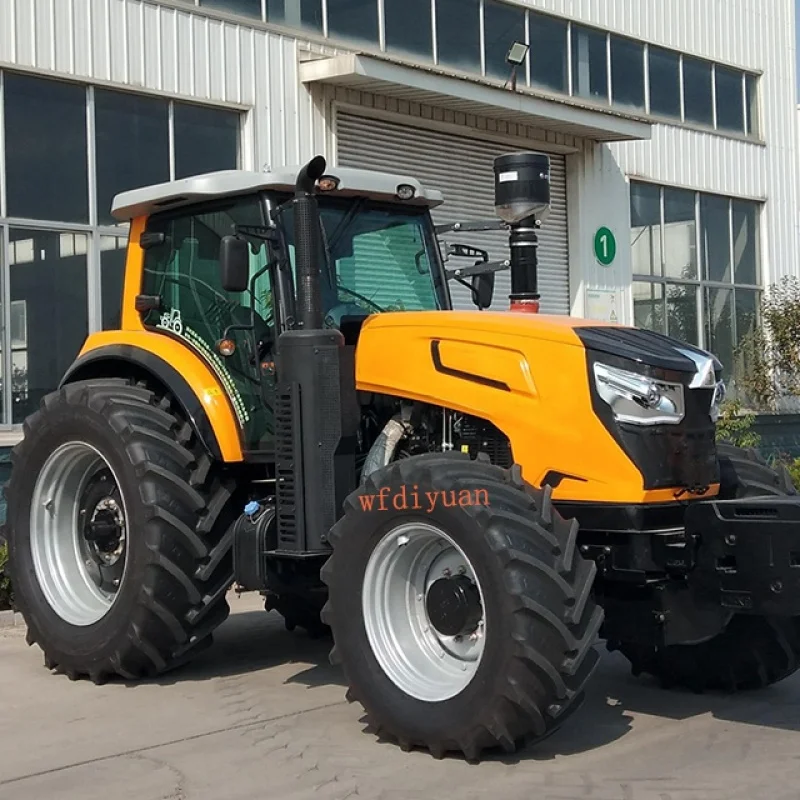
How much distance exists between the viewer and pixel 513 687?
5.07 m

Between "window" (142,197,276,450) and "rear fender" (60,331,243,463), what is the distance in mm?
66

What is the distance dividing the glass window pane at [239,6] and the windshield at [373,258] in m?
6.33

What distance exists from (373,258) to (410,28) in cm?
861

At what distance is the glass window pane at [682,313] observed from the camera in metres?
18.7

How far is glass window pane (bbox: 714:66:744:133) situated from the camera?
19609 millimetres

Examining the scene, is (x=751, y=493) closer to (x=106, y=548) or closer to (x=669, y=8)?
(x=106, y=548)

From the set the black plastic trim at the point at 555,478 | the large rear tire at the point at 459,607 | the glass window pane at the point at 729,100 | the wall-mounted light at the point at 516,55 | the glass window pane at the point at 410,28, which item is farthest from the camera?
the glass window pane at the point at 729,100

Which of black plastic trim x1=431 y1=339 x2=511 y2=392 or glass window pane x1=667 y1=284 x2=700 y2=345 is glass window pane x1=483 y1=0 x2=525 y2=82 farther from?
black plastic trim x1=431 y1=339 x2=511 y2=392

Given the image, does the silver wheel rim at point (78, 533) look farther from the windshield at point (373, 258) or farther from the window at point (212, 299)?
the windshield at point (373, 258)

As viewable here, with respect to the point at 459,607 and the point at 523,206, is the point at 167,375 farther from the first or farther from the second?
the point at 459,607

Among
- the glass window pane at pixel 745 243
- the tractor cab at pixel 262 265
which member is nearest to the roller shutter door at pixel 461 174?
the glass window pane at pixel 745 243

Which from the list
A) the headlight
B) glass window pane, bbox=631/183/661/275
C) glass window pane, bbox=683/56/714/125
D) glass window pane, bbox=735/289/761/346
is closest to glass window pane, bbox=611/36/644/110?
glass window pane, bbox=683/56/714/125

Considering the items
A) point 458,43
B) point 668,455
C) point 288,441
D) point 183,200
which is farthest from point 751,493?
point 458,43

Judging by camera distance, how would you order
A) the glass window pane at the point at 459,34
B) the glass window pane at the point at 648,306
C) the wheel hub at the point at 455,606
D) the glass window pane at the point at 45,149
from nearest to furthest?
the wheel hub at the point at 455,606 < the glass window pane at the point at 45,149 < the glass window pane at the point at 459,34 < the glass window pane at the point at 648,306
